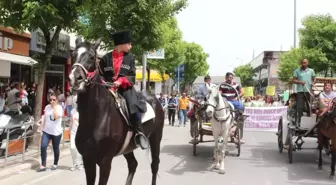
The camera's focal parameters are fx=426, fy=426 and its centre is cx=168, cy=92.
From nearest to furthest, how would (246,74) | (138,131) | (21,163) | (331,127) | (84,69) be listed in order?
1. (84,69)
2. (138,131)
3. (331,127)
4. (21,163)
5. (246,74)

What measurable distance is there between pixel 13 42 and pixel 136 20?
5.08 m

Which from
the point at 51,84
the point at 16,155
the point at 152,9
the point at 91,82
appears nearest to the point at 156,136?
the point at 91,82

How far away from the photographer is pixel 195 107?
11555 mm

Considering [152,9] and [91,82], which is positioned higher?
[152,9]

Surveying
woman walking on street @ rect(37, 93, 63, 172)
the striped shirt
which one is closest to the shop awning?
woman walking on street @ rect(37, 93, 63, 172)

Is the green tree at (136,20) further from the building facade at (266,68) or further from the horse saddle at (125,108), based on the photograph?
the building facade at (266,68)

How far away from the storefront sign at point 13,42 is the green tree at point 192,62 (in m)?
48.0

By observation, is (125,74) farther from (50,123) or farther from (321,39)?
(321,39)

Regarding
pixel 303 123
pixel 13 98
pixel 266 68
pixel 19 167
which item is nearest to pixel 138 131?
pixel 19 167

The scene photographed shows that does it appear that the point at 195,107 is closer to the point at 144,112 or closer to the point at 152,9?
the point at 144,112

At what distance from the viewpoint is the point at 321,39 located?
33125 mm

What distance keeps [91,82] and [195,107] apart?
253 inches

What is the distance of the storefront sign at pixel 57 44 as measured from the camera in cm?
1886

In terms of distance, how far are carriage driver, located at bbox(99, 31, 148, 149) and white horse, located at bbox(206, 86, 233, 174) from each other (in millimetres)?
3874
